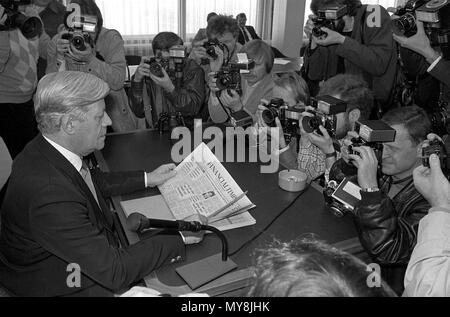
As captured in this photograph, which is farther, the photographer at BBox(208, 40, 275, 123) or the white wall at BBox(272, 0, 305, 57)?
the white wall at BBox(272, 0, 305, 57)

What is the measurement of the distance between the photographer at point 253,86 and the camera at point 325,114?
0.70m

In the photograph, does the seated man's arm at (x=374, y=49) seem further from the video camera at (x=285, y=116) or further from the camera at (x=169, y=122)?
the camera at (x=169, y=122)

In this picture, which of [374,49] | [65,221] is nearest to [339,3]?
[374,49]

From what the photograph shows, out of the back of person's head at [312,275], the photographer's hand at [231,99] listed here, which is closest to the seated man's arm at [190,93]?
the photographer's hand at [231,99]

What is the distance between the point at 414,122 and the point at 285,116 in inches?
22.7

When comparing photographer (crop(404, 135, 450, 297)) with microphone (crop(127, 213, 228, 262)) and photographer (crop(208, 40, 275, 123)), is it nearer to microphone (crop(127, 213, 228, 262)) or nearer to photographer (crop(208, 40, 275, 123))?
microphone (crop(127, 213, 228, 262))

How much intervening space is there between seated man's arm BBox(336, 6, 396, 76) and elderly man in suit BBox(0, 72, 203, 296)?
65.3 inches

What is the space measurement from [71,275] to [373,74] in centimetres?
213

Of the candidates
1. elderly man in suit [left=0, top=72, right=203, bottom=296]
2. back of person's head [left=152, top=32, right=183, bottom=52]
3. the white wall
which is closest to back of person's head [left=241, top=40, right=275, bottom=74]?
back of person's head [left=152, top=32, right=183, bottom=52]

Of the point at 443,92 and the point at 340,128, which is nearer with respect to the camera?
the point at 340,128

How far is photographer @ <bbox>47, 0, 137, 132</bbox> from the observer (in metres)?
2.48

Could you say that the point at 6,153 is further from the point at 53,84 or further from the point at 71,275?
the point at 71,275

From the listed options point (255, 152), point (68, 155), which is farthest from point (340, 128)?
point (68, 155)
